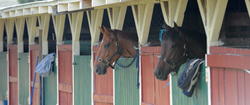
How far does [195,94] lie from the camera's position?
5.30 meters

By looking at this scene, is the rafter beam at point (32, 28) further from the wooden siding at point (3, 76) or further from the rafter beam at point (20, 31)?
the wooden siding at point (3, 76)

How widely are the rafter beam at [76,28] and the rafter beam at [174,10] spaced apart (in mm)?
2638

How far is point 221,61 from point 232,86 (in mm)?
291

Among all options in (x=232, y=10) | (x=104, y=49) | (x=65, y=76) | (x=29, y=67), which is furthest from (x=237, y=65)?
(x=29, y=67)

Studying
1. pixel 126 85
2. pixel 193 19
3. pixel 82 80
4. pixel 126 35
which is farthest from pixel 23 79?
pixel 193 19

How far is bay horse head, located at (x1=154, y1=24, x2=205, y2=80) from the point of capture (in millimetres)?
5297

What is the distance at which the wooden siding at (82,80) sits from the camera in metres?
8.28

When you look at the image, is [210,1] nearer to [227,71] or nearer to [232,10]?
[227,71]

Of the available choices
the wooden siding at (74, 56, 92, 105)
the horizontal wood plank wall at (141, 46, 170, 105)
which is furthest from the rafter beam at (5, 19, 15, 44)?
the horizontal wood plank wall at (141, 46, 170, 105)

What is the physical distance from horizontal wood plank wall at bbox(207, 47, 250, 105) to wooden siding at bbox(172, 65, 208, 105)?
0.77 feet

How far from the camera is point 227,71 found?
4.68m

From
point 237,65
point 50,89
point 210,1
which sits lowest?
point 50,89

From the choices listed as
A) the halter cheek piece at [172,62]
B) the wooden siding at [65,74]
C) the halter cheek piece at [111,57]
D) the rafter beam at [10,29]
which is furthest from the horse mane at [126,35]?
the rafter beam at [10,29]

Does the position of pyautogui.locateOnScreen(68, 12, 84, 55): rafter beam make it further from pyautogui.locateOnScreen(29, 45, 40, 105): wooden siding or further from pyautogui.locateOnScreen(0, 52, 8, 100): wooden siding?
pyautogui.locateOnScreen(0, 52, 8, 100): wooden siding
